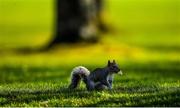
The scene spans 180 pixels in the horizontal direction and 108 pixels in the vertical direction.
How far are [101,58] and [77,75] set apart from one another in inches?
653

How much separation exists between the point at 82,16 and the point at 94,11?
0.84 m

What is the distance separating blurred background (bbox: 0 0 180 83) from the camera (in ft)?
79.3

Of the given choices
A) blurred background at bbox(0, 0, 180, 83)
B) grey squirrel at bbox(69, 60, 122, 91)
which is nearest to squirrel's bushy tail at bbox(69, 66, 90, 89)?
grey squirrel at bbox(69, 60, 122, 91)

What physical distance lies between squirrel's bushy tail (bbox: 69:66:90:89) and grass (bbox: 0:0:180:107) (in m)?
0.22

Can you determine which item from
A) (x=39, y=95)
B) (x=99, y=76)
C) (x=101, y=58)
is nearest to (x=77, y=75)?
(x=99, y=76)

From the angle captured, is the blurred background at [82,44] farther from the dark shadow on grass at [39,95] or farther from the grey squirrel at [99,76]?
the grey squirrel at [99,76]

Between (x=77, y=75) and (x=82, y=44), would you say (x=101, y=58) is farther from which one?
(x=77, y=75)

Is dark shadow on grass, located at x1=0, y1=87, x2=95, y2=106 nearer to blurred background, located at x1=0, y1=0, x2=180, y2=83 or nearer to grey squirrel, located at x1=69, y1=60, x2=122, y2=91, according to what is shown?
grey squirrel, located at x1=69, y1=60, x2=122, y2=91

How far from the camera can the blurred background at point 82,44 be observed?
24.2m

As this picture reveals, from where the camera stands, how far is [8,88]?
48.9 ft

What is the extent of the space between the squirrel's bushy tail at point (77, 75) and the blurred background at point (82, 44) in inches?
168

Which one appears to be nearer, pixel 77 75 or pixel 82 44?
pixel 77 75

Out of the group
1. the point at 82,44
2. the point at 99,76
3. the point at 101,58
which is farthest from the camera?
the point at 82,44

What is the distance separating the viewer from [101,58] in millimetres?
30641
